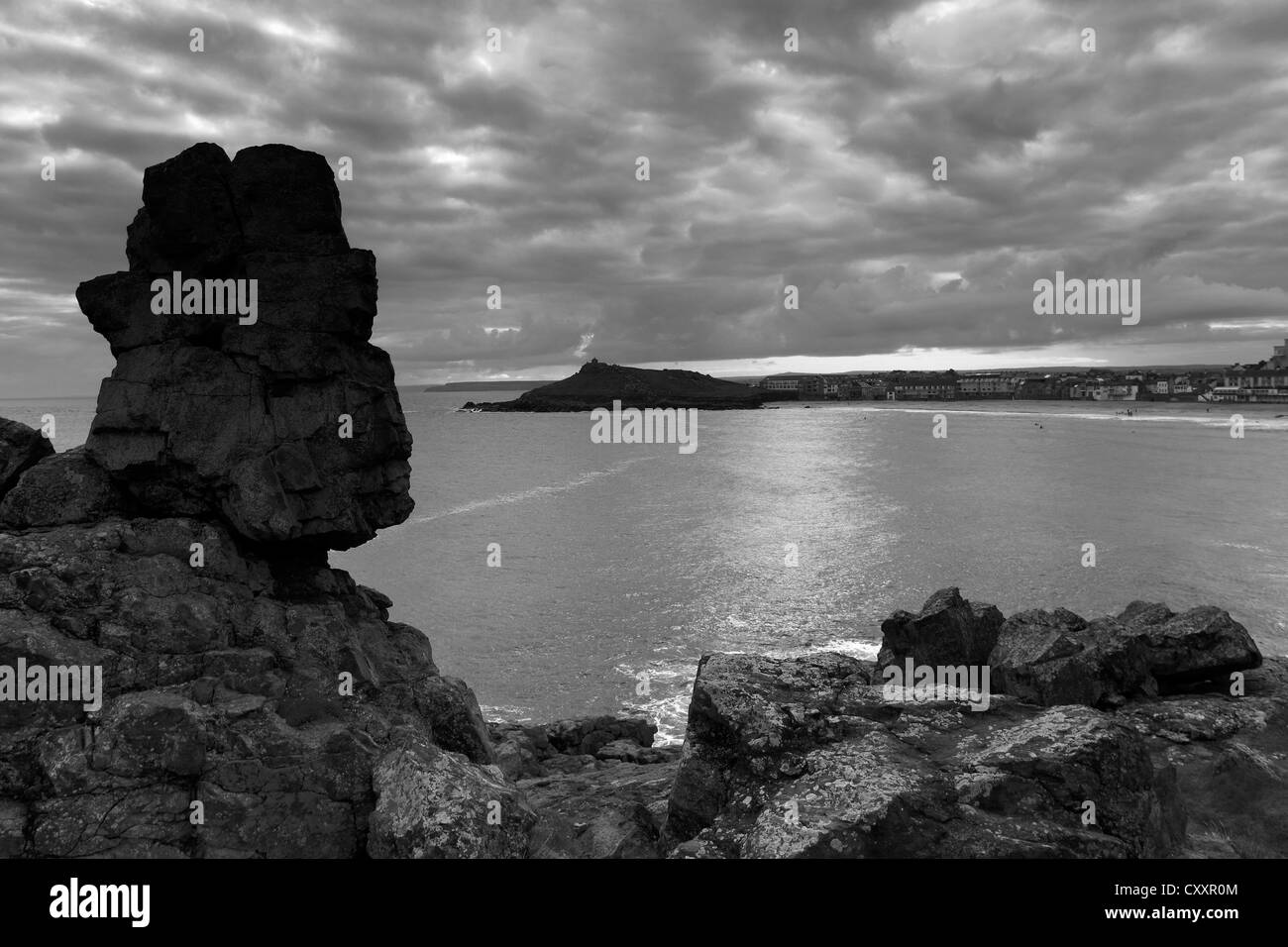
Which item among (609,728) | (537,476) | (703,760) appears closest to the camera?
(703,760)

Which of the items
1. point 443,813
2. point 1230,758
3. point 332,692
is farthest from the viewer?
point 332,692

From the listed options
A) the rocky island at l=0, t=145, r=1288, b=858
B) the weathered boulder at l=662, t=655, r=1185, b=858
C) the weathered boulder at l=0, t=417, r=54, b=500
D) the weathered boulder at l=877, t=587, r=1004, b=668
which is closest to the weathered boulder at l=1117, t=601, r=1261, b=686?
the rocky island at l=0, t=145, r=1288, b=858

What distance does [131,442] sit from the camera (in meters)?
15.5

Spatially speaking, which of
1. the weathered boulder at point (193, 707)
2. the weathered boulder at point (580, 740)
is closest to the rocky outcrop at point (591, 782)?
the weathered boulder at point (580, 740)

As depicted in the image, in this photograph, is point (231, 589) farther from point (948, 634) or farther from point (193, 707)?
point (948, 634)

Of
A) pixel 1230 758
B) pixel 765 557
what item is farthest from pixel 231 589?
pixel 765 557

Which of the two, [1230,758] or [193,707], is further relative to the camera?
[1230,758]

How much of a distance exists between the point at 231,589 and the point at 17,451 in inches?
202

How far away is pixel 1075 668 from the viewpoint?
16.6 m

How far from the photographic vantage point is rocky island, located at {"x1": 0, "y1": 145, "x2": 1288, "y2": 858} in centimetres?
1010

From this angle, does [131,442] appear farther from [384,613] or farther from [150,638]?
[384,613]

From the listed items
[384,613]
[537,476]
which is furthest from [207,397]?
[537,476]

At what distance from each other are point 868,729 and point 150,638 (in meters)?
11.7

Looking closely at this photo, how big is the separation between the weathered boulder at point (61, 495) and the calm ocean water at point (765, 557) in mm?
17595
